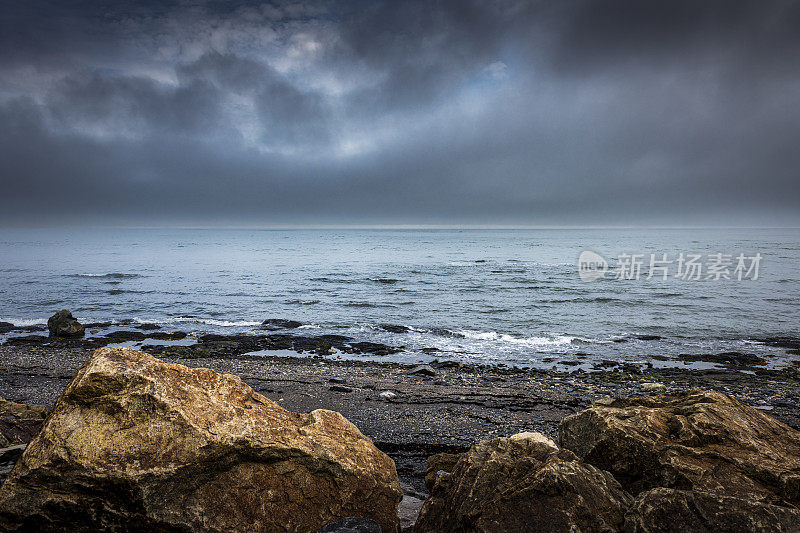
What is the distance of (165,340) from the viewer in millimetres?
22125

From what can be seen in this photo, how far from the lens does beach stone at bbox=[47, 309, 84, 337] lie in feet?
72.7

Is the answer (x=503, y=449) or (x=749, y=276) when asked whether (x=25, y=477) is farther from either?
(x=749, y=276)

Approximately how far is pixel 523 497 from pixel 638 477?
2.02 m

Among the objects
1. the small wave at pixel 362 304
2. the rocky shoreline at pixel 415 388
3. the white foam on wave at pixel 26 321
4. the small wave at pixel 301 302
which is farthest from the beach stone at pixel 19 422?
the small wave at pixel 301 302

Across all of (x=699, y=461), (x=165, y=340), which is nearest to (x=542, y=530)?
(x=699, y=461)

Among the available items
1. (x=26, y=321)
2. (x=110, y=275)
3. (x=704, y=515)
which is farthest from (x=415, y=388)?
(x=110, y=275)

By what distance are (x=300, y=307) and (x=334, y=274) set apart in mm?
23032

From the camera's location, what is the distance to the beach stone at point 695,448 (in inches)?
191

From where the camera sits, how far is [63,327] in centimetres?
2228

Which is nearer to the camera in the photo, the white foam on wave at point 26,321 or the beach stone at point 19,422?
the beach stone at point 19,422

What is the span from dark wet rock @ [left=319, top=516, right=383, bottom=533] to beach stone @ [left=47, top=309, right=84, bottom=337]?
23.0m

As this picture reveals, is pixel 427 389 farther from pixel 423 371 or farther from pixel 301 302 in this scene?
pixel 301 302

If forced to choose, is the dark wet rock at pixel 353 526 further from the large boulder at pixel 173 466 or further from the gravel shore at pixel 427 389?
the gravel shore at pixel 427 389

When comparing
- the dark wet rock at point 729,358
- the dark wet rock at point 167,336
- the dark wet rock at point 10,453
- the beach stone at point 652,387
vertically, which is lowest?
the dark wet rock at point 167,336
